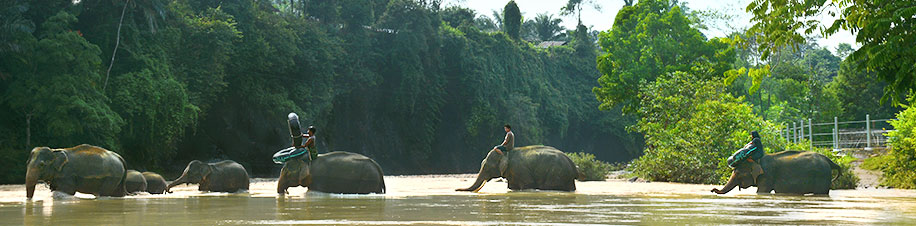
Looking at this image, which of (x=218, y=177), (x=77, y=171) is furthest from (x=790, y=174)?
(x=77, y=171)

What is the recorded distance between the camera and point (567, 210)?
11.9m

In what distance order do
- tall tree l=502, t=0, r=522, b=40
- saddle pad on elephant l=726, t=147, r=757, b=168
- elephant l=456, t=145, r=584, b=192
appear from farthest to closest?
tall tree l=502, t=0, r=522, b=40 → elephant l=456, t=145, r=584, b=192 → saddle pad on elephant l=726, t=147, r=757, b=168

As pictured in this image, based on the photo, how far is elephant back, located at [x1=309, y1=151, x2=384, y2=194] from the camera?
17359 mm

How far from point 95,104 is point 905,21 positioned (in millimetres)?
26695

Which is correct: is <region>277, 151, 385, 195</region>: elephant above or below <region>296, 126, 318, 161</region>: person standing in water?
below

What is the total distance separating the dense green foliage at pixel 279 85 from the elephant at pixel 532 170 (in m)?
15.5

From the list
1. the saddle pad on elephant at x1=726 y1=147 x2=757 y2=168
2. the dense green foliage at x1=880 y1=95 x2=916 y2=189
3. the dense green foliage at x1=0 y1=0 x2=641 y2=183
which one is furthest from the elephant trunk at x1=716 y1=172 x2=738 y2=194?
the dense green foliage at x1=0 y1=0 x2=641 y2=183

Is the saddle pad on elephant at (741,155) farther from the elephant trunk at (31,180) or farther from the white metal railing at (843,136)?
the elephant trunk at (31,180)

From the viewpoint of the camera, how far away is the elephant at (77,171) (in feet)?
51.6

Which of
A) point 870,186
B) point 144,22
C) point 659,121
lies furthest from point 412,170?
point 870,186

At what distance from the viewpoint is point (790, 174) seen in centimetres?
1814

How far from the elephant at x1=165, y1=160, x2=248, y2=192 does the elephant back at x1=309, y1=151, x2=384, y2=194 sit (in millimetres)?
3121

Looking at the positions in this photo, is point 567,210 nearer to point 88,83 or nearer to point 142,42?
point 88,83

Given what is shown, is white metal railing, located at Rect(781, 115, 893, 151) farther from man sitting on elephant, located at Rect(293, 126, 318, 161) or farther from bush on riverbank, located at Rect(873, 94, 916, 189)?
man sitting on elephant, located at Rect(293, 126, 318, 161)
